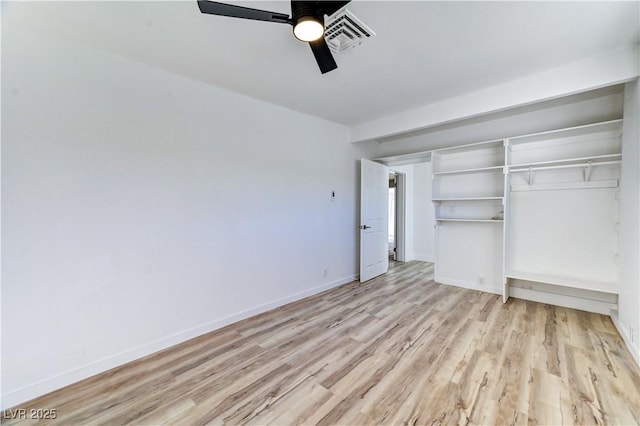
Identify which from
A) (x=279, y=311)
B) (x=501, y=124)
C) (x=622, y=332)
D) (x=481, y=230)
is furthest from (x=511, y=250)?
(x=279, y=311)

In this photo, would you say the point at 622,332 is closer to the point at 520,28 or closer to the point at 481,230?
the point at 481,230

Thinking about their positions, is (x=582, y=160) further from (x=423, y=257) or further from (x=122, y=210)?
(x=122, y=210)

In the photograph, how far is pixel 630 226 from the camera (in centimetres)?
253

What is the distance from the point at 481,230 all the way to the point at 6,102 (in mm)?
5412

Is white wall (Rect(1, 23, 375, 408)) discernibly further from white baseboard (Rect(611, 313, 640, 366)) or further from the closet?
white baseboard (Rect(611, 313, 640, 366))

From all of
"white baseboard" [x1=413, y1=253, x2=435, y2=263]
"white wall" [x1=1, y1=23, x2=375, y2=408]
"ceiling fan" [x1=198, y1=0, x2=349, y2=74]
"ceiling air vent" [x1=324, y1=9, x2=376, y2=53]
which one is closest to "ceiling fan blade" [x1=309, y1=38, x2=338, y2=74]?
"ceiling fan" [x1=198, y1=0, x2=349, y2=74]

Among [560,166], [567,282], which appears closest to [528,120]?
[560,166]

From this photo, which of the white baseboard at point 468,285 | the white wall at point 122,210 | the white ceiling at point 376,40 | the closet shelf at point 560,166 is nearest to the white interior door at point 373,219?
the white baseboard at point 468,285

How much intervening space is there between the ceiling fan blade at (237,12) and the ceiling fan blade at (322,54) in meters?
0.28

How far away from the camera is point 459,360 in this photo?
91.0 inches

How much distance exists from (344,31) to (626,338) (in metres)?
3.81

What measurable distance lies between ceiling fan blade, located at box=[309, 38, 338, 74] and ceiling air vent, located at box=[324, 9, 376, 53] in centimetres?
19

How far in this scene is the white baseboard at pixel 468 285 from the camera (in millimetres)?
3986

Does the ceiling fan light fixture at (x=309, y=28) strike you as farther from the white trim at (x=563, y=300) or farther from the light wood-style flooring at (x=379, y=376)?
the white trim at (x=563, y=300)
